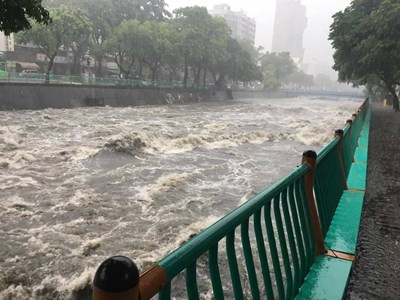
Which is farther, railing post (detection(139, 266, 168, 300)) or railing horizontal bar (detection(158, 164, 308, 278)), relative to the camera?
railing horizontal bar (detection(158, 164, 308, 278))

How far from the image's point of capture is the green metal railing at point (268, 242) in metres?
1.39

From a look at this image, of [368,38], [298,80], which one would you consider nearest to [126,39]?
[368,38]

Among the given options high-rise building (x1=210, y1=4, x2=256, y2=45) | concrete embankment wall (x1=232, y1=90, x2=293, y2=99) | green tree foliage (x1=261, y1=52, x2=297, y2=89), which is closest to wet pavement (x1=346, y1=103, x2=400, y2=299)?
concrete embankment wall (x1=232, y1=90, x2=293, y2=99)

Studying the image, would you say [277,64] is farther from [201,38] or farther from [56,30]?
[56,30]

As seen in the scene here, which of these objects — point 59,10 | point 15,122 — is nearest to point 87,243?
point 15,122

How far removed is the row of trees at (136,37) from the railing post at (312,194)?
27837mm

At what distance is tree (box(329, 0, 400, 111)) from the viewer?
17.6 meters

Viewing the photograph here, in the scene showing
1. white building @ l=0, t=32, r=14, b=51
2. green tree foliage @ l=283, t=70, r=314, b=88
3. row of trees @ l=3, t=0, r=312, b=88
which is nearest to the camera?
row of trees @ l=3, t=0, r=312, b=88

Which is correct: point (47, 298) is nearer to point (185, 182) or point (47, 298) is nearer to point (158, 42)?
point (185, 182)

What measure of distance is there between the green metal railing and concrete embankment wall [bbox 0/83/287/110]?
66.7ft

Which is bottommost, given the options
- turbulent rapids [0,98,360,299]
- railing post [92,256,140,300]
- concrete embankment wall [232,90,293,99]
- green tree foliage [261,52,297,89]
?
turbulent rapids [0,98,360,299]

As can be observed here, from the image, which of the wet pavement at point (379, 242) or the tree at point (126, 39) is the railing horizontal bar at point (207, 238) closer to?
the wet pavement at point (379, 242)

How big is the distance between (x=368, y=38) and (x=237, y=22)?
99205 mm

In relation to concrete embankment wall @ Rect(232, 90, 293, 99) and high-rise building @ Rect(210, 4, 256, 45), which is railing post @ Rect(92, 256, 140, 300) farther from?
high-rise building @ Rect(210, 4, 256, 45)
